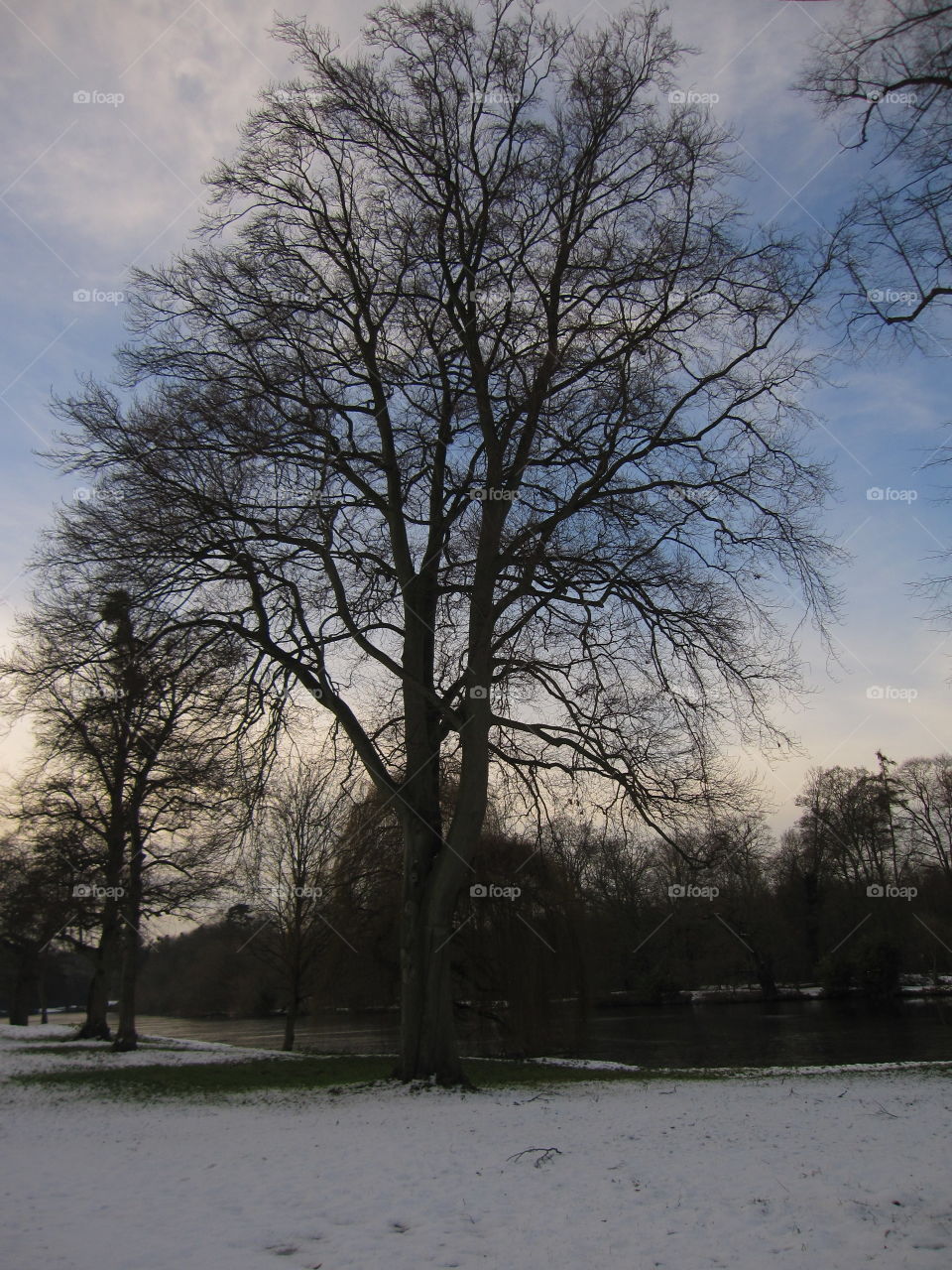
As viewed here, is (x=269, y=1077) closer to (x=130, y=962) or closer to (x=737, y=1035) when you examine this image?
(x=130, y=962)

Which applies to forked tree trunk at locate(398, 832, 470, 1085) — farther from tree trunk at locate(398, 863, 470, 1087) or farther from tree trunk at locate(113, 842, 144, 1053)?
tree trunk at locate(113, 842, 144, 1053)

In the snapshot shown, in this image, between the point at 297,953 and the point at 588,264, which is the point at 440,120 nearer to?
the point at 588,264

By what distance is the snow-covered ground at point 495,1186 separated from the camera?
5180 mm

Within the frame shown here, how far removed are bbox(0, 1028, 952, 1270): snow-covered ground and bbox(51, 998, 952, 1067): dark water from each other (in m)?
12.5

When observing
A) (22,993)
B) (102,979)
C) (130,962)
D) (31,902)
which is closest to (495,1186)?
(130,962)

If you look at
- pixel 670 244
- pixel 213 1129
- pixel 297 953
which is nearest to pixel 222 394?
pixel 670 244

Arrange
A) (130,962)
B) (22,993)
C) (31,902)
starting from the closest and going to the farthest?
(130,962) → (31,902) → (22,993)

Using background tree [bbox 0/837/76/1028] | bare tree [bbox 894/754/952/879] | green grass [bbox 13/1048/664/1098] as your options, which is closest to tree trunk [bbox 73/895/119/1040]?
background tree [bbox 0/837/76/1028]

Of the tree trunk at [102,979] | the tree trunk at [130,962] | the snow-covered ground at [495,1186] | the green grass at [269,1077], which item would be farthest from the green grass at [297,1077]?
the tree trunk at [102,979]

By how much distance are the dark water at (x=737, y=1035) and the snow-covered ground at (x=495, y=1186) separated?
12.5 meters

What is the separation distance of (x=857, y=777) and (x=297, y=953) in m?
35.1

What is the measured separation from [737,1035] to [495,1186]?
Answer: 24814 millimetres

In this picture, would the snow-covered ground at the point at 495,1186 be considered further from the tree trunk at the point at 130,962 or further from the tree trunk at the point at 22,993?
the tree trunk at the point at 22,993

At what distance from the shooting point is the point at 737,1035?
28.3 meters
